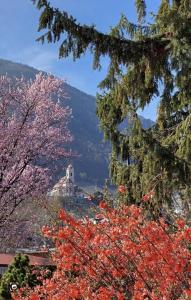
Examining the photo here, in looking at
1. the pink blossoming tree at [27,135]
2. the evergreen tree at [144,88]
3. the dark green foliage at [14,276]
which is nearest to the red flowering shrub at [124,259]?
the evergreen tree at [144,88]

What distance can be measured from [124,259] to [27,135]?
7614 millimetres

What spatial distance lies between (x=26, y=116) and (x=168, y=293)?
9.03 meters

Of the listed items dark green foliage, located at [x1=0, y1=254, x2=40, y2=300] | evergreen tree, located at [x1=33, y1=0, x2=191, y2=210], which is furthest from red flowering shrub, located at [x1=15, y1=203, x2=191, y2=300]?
dark green foliage, located at [x1=0, y1=254, x2=40, y2=300]

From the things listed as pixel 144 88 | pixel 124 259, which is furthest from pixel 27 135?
pixel 124 259

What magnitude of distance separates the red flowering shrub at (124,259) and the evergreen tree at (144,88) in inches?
153

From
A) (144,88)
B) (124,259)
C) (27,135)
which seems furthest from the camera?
(27,135)

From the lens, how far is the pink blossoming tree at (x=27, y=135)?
12.0 meters

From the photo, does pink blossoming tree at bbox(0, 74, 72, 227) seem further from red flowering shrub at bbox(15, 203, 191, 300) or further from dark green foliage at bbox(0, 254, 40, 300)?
red flowering shrub at bbox(15, 203, 191, 300)

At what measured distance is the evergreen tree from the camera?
Answer: 28.4 feet

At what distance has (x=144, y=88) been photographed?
1106 cm

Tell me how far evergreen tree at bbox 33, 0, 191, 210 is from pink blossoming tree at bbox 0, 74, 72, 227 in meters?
1.74

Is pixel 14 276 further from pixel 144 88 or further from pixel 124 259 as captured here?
pixel 124 259

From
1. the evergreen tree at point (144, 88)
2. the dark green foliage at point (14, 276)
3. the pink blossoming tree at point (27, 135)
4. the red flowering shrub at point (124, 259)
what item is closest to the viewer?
the red flowering shrub at point (124, 259)

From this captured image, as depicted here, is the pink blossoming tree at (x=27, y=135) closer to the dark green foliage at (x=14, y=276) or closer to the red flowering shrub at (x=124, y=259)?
the dark green foliage at (x=14, y=276)
